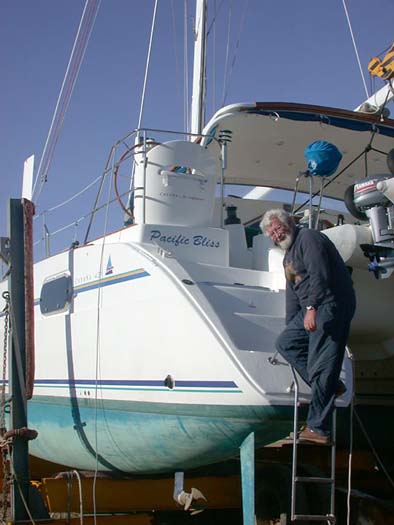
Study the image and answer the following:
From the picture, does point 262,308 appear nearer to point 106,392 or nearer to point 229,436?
point 229,436

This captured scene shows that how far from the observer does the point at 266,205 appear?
848cm

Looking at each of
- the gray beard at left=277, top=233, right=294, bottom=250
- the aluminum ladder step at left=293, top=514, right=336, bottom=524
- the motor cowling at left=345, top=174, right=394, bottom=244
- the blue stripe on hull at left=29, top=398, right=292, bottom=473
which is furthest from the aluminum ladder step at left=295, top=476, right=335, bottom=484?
the motor cowling at left=345, top=174, right=394, bottom=244

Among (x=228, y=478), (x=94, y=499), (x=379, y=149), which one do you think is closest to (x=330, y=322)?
(x=228, y=478)

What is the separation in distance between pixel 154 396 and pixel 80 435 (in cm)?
125

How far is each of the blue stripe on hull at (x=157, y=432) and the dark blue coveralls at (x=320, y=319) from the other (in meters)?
0.29

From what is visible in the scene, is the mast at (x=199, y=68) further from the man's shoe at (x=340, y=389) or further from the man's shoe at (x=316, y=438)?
the man's shoe at (x=316, y=438)

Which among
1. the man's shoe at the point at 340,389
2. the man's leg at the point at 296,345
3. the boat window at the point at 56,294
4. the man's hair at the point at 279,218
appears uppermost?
the man's hair at the point at 279,218

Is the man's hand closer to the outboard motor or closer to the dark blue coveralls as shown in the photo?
the dark blue coveralls

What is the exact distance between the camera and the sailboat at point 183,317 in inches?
182

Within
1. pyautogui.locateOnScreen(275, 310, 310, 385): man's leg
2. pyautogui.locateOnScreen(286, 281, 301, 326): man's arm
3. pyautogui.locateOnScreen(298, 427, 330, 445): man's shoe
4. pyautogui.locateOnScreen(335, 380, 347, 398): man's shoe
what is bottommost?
pyautogui.locateOnScreen(298, 427, 330, 445): man's shoe

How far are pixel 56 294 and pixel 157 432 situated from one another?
1.93 metres

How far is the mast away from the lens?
8.45 metres

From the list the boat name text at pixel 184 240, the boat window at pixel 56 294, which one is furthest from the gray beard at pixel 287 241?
the boat window at pixel 56 294

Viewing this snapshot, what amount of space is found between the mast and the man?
4.19 m
